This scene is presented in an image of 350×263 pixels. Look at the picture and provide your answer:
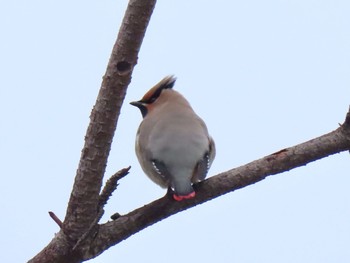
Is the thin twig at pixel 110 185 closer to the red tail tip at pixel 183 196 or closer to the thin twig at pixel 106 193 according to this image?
the thin twig at pixel 106 193

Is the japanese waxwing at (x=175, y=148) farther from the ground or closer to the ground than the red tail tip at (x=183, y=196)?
farther from the ground

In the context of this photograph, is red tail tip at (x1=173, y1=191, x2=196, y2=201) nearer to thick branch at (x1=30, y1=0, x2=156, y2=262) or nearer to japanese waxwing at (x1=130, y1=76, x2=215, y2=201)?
japanese waxwing at (x1=130, y1=76, x2=215, y2=201)

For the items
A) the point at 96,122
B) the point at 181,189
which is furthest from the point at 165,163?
the point at 96,122

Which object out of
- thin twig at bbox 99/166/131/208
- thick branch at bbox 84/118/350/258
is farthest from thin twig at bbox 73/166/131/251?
thick branch at bbox 84/118/350/258

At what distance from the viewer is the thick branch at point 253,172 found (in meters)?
3.19

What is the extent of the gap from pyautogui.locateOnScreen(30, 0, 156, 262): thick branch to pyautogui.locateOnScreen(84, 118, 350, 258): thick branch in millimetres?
183

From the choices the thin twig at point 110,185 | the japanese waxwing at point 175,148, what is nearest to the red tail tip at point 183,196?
the japanese waxwing at point 175,148

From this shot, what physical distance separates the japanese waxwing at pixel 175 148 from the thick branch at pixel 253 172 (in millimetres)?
65

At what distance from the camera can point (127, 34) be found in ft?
9.16

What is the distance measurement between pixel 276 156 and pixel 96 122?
31.3 inches

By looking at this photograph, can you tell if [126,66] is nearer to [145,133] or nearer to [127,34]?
[127,34]

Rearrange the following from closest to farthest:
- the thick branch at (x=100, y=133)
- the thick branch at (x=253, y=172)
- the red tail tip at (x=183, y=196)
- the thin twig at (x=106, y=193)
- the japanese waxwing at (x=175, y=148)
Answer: the thick branch at (x=100, y=133), the thin twig at (x=106, y=193), the thick branch at (x=253, y=172), the red tail tip at (x=183, y=196), the japanese waxwing at (x=175, y=148)

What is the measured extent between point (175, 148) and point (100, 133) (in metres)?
1.01

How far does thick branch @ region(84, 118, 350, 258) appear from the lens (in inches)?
126
